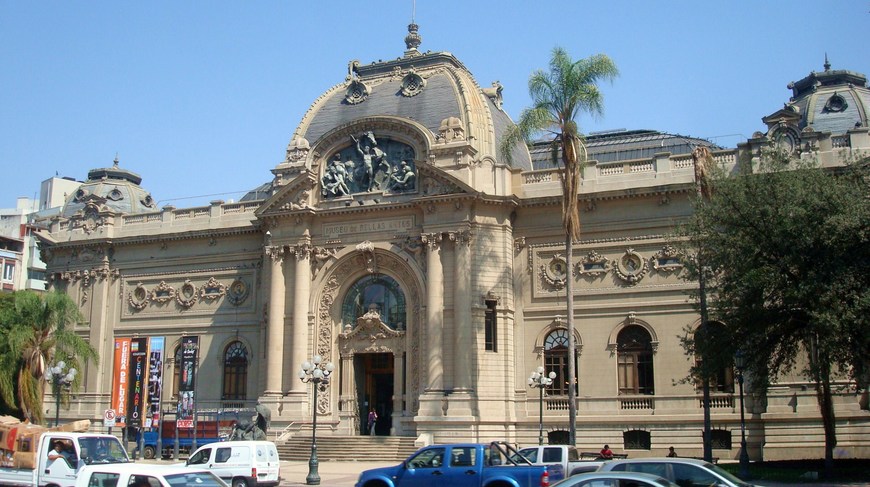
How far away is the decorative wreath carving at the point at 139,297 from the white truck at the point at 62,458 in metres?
28.1

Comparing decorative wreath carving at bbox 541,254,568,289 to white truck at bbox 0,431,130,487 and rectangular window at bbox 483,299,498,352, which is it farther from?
white truck at bbox 0,431,130,487

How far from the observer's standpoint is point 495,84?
5097cm

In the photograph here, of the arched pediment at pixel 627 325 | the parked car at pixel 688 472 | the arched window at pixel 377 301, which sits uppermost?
the arched window at pixel 377 301

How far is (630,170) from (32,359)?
3138 cm

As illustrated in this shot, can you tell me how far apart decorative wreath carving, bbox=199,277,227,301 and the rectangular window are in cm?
1596

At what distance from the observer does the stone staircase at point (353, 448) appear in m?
41.1

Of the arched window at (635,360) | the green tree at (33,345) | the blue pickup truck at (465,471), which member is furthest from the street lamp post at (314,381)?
the green tree at (33,345)

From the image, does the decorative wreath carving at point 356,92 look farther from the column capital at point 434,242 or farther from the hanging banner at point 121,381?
the hanging banner at point 121,381

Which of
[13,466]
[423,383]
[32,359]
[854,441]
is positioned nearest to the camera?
[13,466]

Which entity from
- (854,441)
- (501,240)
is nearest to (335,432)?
(501,240)

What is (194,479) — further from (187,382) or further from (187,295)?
(187,295)

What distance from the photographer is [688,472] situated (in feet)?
61.1

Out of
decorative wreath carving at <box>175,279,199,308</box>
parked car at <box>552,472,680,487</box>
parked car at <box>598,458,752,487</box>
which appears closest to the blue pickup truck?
parked car at <box>598,458,752,487</box>

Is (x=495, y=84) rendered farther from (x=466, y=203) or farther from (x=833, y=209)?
(x=833, y=209)
